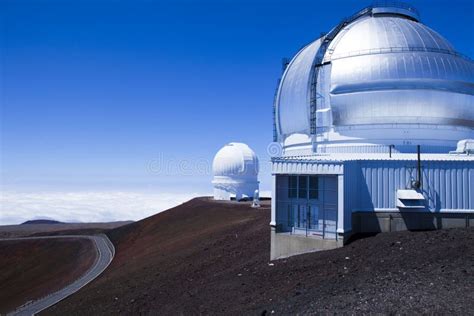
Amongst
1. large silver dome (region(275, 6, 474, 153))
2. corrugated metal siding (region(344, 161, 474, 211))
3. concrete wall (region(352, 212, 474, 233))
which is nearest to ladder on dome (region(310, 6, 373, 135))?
large silver dome (region(275, 6, 474, 153))

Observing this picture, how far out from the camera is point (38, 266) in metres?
31.9

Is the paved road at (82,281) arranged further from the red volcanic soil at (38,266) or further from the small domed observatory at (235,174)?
the small domed observatory at (235,174)

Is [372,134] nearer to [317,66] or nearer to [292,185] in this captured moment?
[317,66]

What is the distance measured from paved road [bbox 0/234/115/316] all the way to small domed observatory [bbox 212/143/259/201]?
13447mm

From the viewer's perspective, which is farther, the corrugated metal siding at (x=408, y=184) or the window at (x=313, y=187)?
the window at (x=313, y=187)

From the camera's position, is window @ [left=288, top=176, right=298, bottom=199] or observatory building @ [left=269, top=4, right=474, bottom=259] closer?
observatory building @ [left=269, top=4, right=474, bottom=259]

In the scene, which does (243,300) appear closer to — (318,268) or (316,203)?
(318,268)

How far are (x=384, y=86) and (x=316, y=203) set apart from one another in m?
8.04

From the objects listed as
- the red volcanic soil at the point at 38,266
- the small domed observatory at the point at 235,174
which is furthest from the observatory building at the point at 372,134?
the small domed observatory at the point at 235,174

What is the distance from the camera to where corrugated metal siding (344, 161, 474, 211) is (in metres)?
14.5

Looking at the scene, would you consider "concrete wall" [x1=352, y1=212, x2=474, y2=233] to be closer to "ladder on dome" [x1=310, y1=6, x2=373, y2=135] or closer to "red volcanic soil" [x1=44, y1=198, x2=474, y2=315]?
"red volcanic soil" [x1=44, y1=198, x2=474, y2=315]

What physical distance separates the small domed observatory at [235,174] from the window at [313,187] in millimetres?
28174

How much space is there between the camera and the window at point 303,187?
49.7 ft

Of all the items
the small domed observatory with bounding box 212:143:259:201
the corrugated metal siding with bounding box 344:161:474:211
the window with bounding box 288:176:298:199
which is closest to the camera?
the corrugated metal siding with bounding box 344:161:474:211
